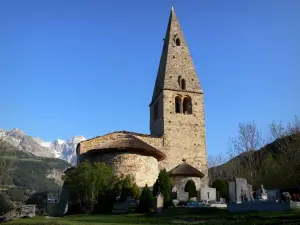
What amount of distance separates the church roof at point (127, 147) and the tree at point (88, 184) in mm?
3189

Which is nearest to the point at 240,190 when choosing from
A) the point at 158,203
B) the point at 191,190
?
the point at 158,203

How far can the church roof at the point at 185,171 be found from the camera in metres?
34.6

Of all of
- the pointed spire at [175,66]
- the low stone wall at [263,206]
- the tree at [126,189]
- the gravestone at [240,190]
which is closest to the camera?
the low stone wall at [263,206]

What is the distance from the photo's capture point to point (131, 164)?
32000 millimetres

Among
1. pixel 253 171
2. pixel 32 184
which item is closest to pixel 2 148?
pixel 253 171

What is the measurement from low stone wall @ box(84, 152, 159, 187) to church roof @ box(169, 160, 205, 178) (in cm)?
279

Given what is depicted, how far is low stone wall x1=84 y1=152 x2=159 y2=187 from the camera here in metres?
31.8

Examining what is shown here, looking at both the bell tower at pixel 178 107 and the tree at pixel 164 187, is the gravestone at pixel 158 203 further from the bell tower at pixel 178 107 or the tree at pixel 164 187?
the bell tower at pixel 178 107

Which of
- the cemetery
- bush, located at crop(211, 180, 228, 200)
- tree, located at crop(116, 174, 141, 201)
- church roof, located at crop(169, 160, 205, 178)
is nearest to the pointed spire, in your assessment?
church roof, located at crop(169, 160, 205, 178)

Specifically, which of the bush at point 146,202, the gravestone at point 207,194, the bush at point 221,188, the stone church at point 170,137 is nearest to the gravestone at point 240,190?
the gravestone at point 207,194

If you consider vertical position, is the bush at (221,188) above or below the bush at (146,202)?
above

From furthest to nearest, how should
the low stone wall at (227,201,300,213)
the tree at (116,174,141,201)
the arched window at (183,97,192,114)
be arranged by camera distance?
the arched window at (183,97,192,114) < the tree at (116,174,141,201) < the low stone wall at (227,201,300,213)

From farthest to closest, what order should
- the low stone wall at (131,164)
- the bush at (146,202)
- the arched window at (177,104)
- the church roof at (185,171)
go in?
the arched window at (177,104) < the church roof at (185,171) < the low stone wall at (131,164) < the bush at (146,202)

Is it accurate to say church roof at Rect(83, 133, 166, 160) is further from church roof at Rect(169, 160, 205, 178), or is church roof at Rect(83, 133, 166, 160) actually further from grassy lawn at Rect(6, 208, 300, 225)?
grassy lawn at Rect(6, 208, 300, 225)
